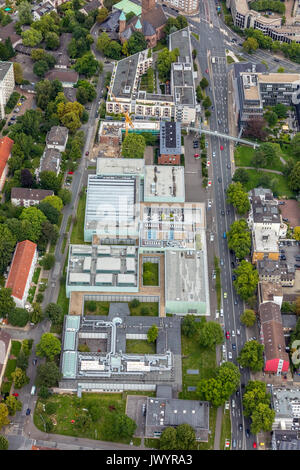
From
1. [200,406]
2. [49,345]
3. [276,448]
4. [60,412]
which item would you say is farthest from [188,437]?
[49,345]

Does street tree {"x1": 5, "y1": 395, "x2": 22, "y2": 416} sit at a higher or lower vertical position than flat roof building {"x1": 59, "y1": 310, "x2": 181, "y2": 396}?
lower

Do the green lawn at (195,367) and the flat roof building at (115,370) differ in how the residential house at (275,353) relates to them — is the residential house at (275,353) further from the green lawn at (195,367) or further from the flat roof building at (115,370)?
the flat roof building at (115,370)

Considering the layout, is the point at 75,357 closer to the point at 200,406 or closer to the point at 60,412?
the point at 60,412

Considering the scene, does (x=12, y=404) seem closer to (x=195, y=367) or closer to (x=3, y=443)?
(x=3, y=443)

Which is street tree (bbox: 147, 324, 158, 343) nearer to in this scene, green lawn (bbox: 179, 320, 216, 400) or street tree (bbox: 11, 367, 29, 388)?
green lawn (bbox: 179, 320, 216, 400)

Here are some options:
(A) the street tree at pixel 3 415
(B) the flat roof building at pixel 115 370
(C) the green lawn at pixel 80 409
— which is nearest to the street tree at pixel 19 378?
(C) the green lawn at pixel 80 409

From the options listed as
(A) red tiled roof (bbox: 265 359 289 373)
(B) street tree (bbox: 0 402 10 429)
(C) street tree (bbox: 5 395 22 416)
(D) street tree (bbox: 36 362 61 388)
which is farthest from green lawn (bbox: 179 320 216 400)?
(B) street tree (bbox: 0 402 10 429)
